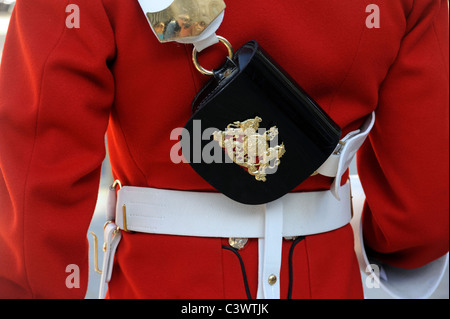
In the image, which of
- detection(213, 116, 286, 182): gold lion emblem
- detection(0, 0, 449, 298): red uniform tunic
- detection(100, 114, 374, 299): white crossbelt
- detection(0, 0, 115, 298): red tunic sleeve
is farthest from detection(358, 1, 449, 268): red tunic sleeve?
detection(0, 0, 115, 298): red tunic sleeve

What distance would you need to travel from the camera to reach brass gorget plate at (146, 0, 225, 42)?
75cm

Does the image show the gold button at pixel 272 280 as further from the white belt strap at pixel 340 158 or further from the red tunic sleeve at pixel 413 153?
the red tunic sleeve at pixel 413 153

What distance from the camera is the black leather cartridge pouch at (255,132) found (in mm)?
776

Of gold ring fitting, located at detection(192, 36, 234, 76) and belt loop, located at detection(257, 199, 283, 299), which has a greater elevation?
gold ring fitting, located at detection(192, 36, 234, 76)

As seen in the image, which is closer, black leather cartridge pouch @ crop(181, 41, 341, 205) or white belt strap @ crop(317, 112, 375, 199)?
black leather cartridge pouch @ crop(181, 41, 341, 205)

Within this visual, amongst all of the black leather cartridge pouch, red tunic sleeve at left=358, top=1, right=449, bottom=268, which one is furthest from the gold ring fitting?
red tunic sleeve at left=358, top=1, right=449, bottom=268

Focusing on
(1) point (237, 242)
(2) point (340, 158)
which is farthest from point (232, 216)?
(2) point (340, 158)

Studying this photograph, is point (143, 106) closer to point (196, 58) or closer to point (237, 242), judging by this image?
point (196, 58)

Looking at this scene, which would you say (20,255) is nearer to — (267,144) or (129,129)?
(129,129)

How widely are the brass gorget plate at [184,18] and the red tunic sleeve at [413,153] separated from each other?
326mm

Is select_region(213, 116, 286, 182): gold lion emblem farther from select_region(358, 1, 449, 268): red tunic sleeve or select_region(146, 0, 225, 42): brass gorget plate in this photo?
select_region(358, 1, 449, 268): red tunic sleeve

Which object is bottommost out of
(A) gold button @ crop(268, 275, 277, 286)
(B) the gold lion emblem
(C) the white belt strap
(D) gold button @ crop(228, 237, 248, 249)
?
(A) gold button @ crop(268, 275, 277, 286)

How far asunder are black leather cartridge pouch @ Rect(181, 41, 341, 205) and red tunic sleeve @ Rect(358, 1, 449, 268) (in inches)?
7.7
